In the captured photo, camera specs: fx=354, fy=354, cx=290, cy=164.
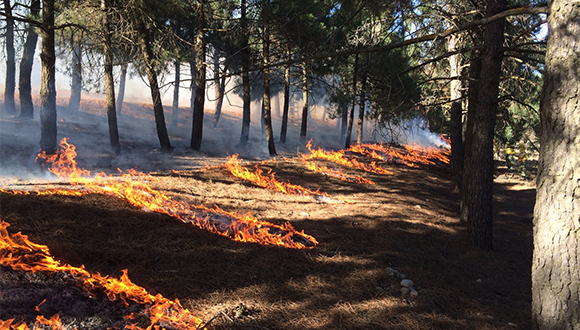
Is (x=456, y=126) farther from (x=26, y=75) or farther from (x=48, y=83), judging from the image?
(x=26, y=75)

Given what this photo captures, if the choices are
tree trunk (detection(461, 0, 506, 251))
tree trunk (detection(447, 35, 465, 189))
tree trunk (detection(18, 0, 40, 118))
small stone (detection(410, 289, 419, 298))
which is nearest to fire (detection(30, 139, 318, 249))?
small stone (detection(410, 289, 419, 298))

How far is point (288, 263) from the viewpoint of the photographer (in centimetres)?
442

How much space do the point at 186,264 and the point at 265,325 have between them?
1.40 metres

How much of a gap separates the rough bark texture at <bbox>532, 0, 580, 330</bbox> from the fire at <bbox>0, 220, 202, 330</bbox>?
2.91m

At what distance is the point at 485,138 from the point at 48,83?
10.9m

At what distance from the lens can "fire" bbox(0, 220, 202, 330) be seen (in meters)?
3.00

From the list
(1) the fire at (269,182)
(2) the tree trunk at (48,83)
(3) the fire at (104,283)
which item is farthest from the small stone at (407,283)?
(2) the tree trunk at (48,83)

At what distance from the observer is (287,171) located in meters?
10.4

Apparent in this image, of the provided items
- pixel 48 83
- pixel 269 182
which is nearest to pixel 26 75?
pixel 48 83

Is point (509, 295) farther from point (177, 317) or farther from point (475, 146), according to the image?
point (177, 317)

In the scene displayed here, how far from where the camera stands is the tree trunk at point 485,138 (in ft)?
20.1

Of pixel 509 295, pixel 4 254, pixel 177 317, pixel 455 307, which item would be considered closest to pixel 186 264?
pixel 177 317

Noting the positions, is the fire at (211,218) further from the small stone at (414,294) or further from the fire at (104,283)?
the fire at (104,283)

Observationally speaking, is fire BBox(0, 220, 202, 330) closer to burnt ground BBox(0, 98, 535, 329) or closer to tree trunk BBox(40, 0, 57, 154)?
burnt ground BBox(0, 98, 535, 329)
